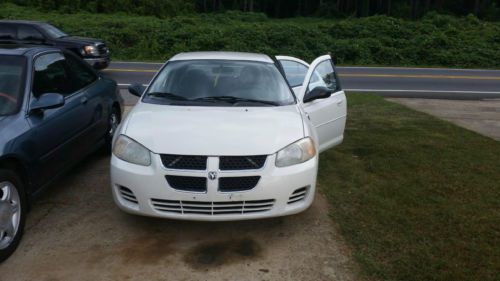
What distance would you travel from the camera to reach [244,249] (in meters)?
3.84

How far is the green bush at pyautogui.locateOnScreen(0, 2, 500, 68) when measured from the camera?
22359 millimetres

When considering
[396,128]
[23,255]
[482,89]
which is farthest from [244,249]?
[482,89]

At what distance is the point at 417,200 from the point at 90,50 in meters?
12.1

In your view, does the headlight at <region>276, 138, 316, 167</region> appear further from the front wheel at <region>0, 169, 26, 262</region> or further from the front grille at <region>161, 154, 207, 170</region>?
the front wheel at <region>0, 169, 26, 262</region>

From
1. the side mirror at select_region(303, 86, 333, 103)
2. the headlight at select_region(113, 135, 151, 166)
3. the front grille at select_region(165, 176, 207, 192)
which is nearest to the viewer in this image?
the front grille at select_region(165, 176, 207, 192)

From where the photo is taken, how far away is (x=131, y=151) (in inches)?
155

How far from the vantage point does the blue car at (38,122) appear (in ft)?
12.0

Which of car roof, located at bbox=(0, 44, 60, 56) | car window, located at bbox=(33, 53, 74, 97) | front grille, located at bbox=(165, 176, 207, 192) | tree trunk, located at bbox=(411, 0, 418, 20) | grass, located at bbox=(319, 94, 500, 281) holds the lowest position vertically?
grass, located at bbox=(319, 94, 500, 281)

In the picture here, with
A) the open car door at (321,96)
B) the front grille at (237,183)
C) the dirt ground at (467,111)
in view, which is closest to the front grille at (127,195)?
the front grille at (237,183)

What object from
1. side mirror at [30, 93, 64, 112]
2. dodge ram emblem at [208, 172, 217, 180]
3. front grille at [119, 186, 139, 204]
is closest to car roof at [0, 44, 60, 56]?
side mirror at [30, 93, 64, 112]

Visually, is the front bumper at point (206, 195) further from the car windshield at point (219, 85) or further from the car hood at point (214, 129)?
the car windshield at point (219, 85)

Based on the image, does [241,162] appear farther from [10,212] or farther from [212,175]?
[10,212]

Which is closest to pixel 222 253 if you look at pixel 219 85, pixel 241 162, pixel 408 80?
pixel 241 162

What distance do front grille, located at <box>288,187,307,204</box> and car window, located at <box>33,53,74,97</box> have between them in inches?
95.5
